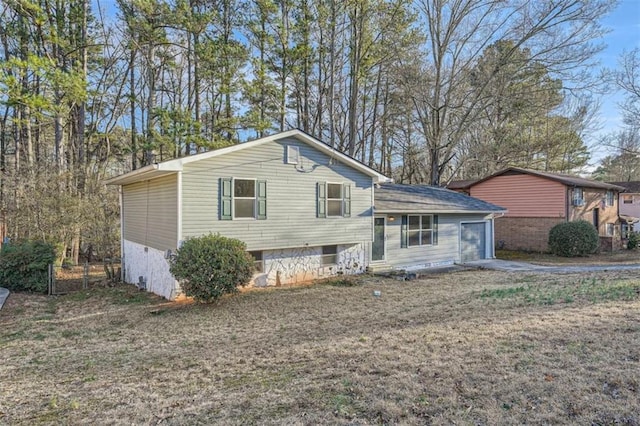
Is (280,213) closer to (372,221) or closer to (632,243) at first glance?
(372,221)

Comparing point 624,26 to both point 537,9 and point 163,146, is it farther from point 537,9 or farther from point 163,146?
point 163,146

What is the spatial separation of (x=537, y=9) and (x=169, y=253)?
22591 mm

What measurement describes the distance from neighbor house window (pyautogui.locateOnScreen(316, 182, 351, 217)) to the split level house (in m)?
0.03

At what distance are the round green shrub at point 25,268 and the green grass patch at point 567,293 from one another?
12.2m

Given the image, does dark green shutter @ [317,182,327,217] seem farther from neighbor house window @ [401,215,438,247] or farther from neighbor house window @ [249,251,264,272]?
neighbor house window @ [401,215,438,247]

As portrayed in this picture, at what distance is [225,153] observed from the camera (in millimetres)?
10164

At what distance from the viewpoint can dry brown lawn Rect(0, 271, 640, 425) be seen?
11.7ft

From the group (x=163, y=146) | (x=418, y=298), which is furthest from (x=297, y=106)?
(x=418, y=298)

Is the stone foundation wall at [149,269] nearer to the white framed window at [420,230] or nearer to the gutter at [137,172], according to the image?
the gutter at [137,172]

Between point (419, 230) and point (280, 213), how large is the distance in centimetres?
654

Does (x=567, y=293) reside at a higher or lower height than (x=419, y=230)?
lower

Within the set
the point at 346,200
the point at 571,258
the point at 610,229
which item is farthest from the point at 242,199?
the point at 610,229

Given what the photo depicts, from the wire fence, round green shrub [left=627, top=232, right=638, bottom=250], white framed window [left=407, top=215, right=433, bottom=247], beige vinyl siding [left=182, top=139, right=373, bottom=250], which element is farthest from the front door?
round green shrub [left=627, top=232, right=638, bottom=250]

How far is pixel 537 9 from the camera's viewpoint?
20.5 metres
